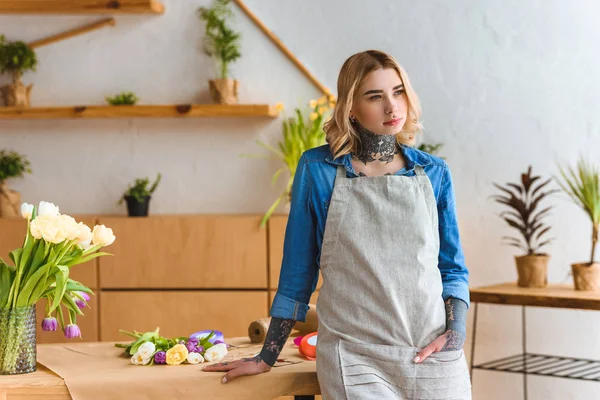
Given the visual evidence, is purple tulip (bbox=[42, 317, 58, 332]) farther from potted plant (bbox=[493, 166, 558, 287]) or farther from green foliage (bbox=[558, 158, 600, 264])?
green foliage (bbox=[558, 158, 600, 264])

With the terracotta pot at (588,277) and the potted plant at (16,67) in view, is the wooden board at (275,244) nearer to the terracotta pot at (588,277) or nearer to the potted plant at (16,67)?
the terracotta pot at (588,277)

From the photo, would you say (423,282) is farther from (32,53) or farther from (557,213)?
(32,53)

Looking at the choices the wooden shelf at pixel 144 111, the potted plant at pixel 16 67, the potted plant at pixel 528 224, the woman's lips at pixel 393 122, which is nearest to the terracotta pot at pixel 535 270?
the potted plant at pixel 528 224

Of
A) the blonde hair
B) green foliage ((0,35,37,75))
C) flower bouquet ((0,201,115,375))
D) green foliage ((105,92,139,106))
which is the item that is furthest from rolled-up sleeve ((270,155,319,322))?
green foliage ((0,35,37,75))

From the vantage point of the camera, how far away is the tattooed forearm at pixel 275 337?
210 cm

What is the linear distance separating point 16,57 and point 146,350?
8.75 ft

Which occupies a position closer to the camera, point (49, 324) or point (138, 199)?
point (49, 324)

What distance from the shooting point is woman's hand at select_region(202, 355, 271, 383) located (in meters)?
2.11

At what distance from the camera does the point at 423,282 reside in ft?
6.48

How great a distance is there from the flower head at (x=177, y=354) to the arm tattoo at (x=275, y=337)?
0.26 m

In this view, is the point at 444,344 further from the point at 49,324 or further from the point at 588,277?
the point at 588,277

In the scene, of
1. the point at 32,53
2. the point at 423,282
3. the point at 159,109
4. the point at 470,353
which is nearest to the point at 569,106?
the point at 470,353

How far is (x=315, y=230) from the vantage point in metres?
2.10

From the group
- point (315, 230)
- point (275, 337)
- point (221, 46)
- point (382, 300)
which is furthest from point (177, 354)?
point (221, 46)
